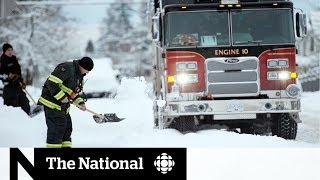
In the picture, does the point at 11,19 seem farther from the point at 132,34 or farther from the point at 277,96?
the point at 132,34

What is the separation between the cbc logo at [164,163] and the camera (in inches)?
265

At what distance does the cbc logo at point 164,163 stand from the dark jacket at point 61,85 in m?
1.29

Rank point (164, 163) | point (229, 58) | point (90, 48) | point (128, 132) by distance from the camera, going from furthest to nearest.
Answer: point (90, 48), point (128, 132), point (229, 58), point (164, 163)

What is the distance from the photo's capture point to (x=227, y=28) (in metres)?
8.66

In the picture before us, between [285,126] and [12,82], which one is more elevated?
[12,82]

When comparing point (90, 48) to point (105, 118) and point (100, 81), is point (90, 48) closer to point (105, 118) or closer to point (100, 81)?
point (100, 81)

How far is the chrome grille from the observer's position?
8445mm

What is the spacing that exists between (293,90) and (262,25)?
100 cm

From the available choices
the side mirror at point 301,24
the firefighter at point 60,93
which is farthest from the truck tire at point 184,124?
the firefighter at point 60,93

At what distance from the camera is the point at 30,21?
640 inches

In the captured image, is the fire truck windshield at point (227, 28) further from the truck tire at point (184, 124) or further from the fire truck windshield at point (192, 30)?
the truck tire at point (184, 124)

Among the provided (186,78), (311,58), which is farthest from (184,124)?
(311,58)

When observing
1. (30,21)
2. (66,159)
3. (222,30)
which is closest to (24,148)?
(66,159)

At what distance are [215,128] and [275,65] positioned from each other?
128cm
